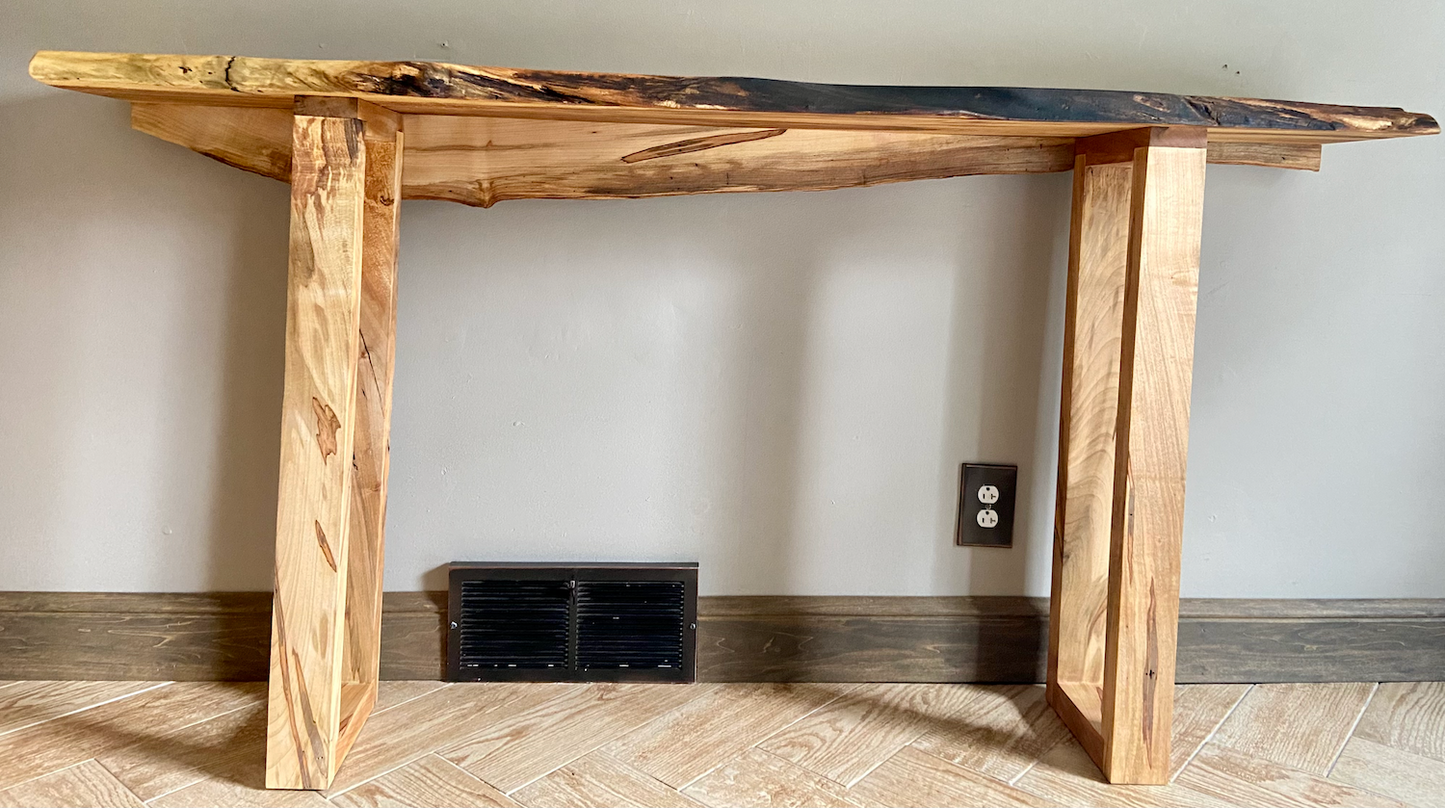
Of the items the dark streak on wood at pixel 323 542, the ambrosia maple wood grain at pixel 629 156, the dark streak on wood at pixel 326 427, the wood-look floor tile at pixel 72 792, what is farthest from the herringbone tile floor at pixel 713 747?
the ambrosia maple wood grain at pixel 629 156

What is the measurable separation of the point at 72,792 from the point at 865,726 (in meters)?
0.96

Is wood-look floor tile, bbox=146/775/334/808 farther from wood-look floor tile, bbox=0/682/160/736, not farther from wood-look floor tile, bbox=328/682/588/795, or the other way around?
wood-look floor tile, bbox=0/682/160/736

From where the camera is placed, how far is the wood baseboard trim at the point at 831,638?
1352mm

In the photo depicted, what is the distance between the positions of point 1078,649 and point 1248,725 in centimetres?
25

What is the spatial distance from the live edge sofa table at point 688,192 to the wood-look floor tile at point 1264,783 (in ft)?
0.23

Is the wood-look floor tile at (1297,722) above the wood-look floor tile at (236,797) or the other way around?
above

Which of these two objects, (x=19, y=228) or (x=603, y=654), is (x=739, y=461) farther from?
(x=19, y=228)

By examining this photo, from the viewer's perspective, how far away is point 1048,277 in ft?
4.57

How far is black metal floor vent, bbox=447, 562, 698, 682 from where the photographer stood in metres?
1.37

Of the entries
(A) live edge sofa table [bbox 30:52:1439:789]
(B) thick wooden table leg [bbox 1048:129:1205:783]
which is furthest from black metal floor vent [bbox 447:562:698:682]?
(B) thick wooden table leg [bbox 1048:129:1205:783]

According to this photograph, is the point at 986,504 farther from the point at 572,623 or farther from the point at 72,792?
the point at 72,792

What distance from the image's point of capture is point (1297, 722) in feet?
4.39

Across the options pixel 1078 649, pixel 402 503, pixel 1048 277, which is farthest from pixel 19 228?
pixel 1078 649

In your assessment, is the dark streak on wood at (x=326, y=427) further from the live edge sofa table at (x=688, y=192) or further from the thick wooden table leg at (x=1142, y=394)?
the thick wooden table leg at (x=1142, y=394)
